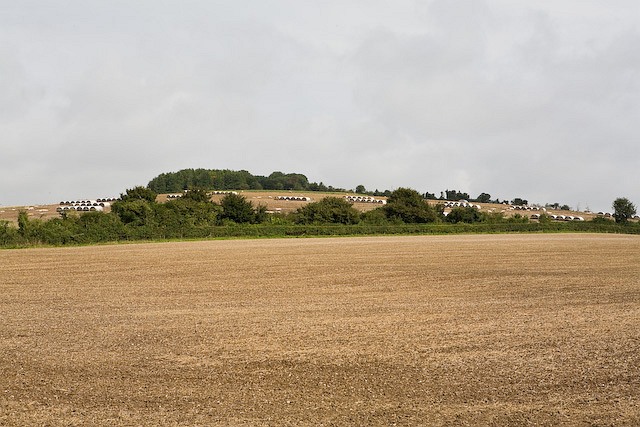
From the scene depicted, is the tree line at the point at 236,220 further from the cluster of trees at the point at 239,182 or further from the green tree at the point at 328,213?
the cluster of trees at the point at 239,182

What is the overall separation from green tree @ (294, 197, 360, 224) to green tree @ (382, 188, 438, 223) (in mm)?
8540

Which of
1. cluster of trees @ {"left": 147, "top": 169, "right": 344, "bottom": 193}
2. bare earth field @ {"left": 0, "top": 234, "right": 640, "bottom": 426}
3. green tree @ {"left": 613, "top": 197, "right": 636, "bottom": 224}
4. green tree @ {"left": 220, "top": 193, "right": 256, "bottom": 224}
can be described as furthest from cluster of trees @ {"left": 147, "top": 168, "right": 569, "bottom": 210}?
bare earth field @ {"left": 0, "top": 234, "right": 640, "bottom": 426}

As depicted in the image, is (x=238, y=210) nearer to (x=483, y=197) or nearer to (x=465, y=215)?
(x=465, y=215)

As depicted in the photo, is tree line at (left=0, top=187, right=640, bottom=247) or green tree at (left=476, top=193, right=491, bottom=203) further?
green tree at (left=476, top=193, right=491, bottom=203)

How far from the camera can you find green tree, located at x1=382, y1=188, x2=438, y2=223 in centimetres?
9488

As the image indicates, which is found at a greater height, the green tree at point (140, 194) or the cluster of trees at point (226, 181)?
the cluster of trees at point (226, 181)

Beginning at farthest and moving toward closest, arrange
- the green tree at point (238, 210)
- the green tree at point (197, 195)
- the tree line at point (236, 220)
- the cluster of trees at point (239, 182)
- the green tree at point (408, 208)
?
1. the cluster of trees at point (239, 182)
2. the green tree at point (197, 195)
3. the green tree at point (408, 208)
4. the green tree at point (238, 210)
5. the tree line at point (236, 220)

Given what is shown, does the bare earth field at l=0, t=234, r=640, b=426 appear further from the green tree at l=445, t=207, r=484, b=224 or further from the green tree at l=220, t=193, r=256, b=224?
the green tree at l=445, t=207, r=484, b=224

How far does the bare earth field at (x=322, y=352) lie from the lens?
9.47 meters

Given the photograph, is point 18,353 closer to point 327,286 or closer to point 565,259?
point 327,286

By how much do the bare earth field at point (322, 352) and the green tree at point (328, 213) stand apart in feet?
191

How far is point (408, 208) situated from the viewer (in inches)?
3745

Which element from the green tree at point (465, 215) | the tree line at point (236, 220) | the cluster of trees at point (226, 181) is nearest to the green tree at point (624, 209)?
the tree line at point (236, 220)

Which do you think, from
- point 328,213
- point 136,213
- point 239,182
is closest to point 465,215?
point 328,213
